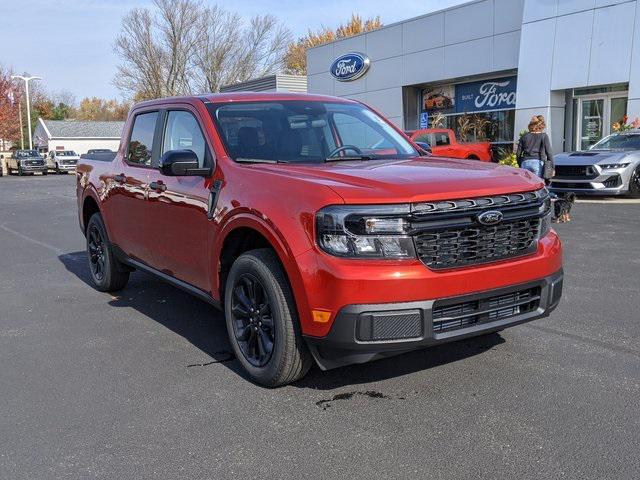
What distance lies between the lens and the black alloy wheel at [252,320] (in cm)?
384

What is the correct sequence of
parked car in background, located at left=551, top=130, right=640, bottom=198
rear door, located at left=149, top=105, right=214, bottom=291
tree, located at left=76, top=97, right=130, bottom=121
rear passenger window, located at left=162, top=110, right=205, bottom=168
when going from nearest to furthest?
rear door, located at left=149, top=105, right=214, bottom=291
rear passenger window, located at left=162, top=110, right=205, bottom=168
parked car in background, located at left=551, top=130, right=640, bottom=198
tree, located at left=76, top=97, right=130, bottom=121

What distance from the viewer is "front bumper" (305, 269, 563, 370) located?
10.8 ft

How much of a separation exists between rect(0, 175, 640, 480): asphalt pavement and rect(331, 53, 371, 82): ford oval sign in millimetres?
22507

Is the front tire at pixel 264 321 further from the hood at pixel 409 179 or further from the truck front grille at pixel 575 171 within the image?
the truck front grille at pixel 575 171

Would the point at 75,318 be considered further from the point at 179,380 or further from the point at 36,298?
the point at 179,380

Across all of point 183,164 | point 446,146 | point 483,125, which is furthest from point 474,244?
point 483,125

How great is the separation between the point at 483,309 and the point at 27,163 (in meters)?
44.4

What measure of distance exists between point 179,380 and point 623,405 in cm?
267

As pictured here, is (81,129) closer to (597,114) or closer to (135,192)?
(597,114)

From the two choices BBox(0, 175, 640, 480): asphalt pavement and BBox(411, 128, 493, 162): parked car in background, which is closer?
BBox(0, 175, 640, 480): asphalt pavement

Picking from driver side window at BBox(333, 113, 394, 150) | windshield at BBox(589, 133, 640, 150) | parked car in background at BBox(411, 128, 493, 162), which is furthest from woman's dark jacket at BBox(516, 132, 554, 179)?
driver side window at BBox(333, 113, 394, 150)

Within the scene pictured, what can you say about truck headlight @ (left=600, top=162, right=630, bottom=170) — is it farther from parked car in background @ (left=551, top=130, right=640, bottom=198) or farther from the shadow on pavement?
the shadow on pavement

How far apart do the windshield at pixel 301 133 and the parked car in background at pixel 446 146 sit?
12.9m

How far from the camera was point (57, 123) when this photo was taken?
8044 cm
